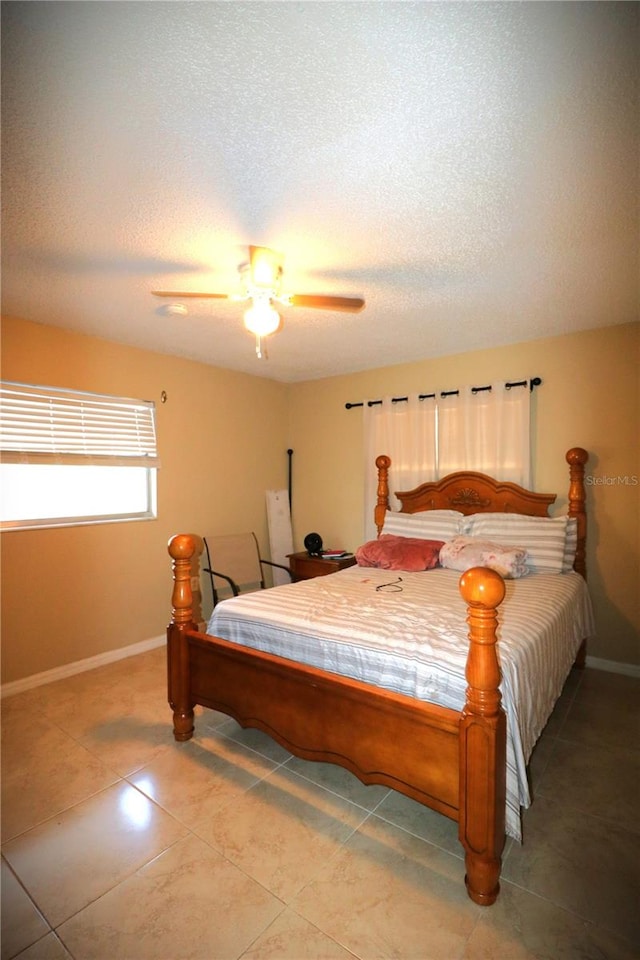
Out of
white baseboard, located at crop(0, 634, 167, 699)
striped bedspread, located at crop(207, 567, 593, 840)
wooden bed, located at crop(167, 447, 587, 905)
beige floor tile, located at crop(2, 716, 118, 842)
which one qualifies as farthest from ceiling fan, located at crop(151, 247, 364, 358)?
white baseboard, located at crop(0, 634, 167, 699)

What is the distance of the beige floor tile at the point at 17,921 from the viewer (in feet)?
4.21

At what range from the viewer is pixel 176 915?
4.48ft

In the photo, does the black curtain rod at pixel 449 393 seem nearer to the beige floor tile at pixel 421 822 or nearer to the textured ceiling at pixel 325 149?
the textured ceiling at pixel 325 149

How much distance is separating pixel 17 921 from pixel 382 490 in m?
3.36

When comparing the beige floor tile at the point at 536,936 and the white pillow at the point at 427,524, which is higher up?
the white pillow at the point at 427,524

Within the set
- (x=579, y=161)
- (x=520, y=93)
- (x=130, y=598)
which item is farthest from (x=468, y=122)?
(x=130, y=598)

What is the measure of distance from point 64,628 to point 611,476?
414cm

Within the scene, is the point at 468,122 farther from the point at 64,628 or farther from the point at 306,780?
the point at 64,628

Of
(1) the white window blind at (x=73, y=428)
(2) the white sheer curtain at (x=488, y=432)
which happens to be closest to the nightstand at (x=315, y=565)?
(2) the white sheer curtain at (x=488, y=432)

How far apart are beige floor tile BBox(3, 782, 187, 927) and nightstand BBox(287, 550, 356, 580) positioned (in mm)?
2245

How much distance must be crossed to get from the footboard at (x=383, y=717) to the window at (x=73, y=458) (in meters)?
1.47

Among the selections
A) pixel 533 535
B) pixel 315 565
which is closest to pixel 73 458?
pixel 315 565

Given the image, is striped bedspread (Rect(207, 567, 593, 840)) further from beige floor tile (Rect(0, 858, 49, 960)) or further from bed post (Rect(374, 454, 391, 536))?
bed post (Rect(374, 454, 391, 536))

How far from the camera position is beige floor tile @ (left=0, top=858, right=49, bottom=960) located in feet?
4.21
